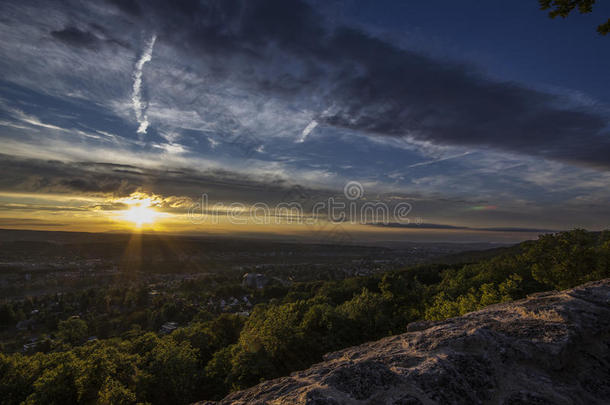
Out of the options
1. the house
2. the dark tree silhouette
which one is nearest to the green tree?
the house

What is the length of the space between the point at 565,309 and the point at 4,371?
108 feet

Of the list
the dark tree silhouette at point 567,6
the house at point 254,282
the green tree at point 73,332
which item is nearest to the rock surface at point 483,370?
the dark tree silhouette at point 567,6

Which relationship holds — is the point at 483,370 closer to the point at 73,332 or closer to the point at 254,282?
the point at 73,332

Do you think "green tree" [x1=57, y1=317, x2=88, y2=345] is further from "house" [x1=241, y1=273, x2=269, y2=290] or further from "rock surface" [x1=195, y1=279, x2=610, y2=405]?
"rock surface" [x1=195, y1=279, x2=610, y2=405]

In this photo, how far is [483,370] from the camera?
4.81 metres

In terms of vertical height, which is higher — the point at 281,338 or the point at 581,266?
the point at 581,266

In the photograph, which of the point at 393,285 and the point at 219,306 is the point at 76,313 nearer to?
the point at 219,306

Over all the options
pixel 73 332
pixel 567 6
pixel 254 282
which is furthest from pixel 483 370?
pixel 254 282

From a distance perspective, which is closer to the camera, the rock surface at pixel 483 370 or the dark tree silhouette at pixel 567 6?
the rock surface at pixel 483 370

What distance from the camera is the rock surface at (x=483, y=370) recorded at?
14.2 ft

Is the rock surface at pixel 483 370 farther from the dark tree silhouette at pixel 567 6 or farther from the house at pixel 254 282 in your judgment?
the house at pixel 254 282

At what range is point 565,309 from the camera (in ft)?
21.2

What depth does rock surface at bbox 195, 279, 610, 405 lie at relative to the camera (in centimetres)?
434

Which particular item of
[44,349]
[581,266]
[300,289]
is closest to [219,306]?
[300,289]
